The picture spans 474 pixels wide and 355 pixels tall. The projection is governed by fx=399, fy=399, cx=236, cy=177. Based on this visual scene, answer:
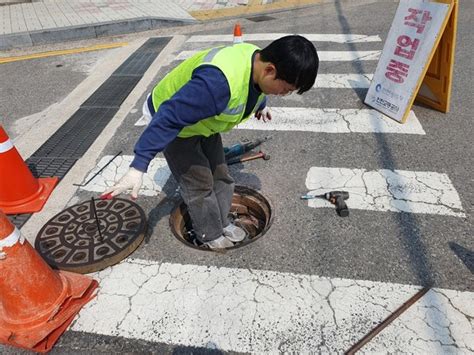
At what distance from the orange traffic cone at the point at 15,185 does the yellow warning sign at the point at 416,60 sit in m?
3.98

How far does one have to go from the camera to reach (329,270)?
112 inches

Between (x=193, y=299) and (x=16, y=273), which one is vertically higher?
(x=16, y=273)

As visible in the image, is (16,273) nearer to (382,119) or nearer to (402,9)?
(382,119)

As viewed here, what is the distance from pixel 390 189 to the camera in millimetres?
3627

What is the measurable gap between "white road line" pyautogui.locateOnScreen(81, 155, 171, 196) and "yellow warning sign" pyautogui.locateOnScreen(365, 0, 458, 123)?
9.22 ft

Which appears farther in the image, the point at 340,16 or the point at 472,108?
the point at 340,16

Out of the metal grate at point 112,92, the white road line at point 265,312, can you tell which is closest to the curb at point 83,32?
the metal grate at point 112,92

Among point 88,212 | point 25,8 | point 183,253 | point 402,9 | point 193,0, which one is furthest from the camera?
point 193,0

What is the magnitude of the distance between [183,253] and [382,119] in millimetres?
3052

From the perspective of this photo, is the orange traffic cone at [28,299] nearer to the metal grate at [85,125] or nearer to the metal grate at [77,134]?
the metal grate at [85,125]

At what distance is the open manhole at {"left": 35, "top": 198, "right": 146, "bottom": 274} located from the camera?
9.77 feet

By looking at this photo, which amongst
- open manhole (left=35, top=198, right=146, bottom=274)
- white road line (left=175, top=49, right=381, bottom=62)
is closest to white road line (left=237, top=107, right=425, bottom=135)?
white road line (left=175, top=49, right=381, bottom=62)

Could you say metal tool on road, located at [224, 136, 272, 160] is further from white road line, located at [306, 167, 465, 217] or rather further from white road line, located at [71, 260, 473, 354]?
white road line, located at [71, 260, 473, 354]

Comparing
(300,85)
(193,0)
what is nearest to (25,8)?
(193,0)
